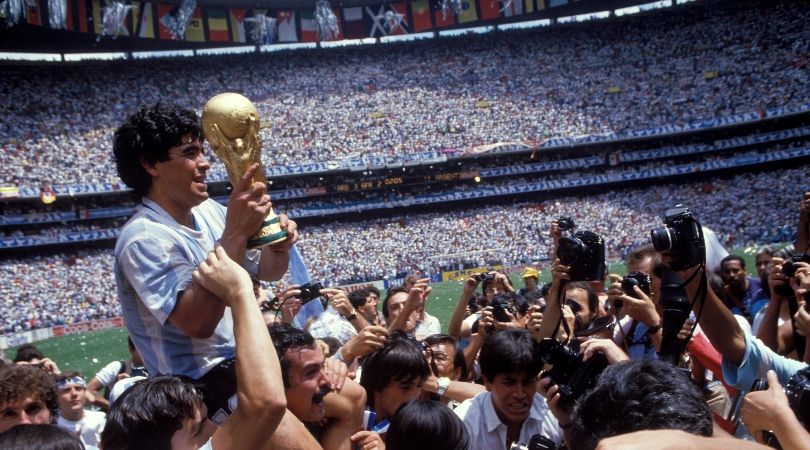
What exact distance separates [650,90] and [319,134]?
20.6m

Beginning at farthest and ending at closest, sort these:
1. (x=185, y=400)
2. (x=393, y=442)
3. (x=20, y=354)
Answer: (x=20, y=354), (x=393, y=442), (x=185, y=400)

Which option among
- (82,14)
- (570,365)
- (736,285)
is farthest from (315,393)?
(82,14)

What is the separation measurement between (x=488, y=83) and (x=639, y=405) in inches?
1853

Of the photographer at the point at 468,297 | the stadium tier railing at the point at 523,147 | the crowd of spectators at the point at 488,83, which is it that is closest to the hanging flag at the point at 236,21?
the crowd of spectators at the point at 488,83

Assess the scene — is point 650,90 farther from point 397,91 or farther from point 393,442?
point 393,442

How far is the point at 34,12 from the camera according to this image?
40.1 meters

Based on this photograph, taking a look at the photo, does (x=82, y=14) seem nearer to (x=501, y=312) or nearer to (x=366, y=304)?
(x=366, y=304)

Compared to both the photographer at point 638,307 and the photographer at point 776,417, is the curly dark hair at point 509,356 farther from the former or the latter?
the photographer at point 776,417

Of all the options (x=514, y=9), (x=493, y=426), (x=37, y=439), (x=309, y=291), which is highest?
(x=514, y=9)

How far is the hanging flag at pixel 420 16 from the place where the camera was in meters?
50.1

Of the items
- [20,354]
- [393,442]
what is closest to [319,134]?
[20,354]

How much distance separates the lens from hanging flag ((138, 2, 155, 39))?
45.2 metres

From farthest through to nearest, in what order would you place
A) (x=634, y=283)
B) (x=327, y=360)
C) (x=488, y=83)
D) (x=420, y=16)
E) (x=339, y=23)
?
(x=420, y=16), (x=339, y=23), (x=488, y=83), (x=634, y=283), (x=327, y=360)

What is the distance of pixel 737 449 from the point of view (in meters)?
1.29
